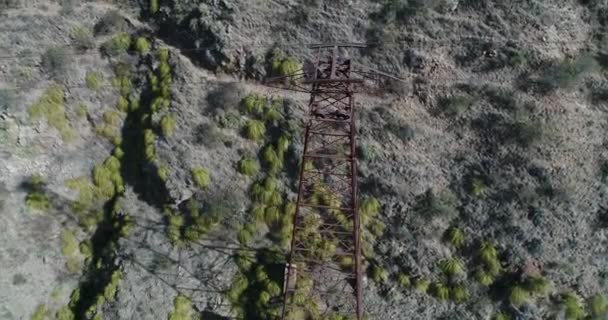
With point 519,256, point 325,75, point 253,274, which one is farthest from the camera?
point 253,274

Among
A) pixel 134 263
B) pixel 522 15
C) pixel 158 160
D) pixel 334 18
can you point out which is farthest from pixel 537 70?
pixel 134 263

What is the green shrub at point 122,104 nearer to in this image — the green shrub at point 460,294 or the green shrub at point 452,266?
the green shrub at point 452,266

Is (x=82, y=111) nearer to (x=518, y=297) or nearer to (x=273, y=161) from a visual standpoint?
(x=273, y=161)

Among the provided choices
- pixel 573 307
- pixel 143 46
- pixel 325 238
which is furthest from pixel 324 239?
pixel 143 46

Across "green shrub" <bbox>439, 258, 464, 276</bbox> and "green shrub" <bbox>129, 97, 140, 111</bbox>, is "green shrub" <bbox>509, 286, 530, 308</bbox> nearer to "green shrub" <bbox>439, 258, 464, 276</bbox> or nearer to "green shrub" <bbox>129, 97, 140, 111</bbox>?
"green shrub" <bbox>439, 258, 464, 276</bbox>

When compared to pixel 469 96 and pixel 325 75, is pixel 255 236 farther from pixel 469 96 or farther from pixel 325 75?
pixel 469 96

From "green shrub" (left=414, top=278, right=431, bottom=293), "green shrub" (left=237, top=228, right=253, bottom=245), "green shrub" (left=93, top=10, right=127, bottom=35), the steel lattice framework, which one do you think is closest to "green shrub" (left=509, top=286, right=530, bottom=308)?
"green shrub" (left=414, top=278, right=431, bottom=293)
